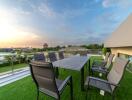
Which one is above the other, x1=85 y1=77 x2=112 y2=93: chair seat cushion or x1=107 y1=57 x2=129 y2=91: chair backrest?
x1=107 y1=57 x2=129 y2=91: chair backrest

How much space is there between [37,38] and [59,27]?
6.72ft

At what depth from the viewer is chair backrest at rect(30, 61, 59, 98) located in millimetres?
1837

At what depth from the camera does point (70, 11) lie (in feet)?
30.5

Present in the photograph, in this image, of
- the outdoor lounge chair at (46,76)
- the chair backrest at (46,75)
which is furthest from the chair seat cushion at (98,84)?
the chair backrest at (46,75)

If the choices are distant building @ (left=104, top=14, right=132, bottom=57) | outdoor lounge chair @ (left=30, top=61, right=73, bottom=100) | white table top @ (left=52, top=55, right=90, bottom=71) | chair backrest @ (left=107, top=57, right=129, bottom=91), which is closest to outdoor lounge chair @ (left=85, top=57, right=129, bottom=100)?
chair backrest @ (left=107, top=57, right=129, bottom=91)

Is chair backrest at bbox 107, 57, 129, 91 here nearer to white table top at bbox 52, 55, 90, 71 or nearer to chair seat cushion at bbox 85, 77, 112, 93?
chair seat cushion at bbox 85, 77, 112, 93

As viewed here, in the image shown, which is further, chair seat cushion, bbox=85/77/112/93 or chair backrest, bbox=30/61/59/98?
chair seat cushion, bbox=85/77/112/93

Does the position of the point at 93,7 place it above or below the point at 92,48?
above

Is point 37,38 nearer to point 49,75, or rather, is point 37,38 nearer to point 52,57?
point 52,57

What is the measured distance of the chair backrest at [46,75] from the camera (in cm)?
184

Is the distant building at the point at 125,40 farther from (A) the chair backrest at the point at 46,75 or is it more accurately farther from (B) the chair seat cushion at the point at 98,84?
(A) the chair backrest at the point at 46,75

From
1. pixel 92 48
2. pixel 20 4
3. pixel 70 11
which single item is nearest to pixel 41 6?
pixel 20 4

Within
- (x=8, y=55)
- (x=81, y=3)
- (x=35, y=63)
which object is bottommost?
(x=8, y=55)

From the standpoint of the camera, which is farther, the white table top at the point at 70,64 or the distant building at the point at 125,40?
the distant building at the point at 125,40
